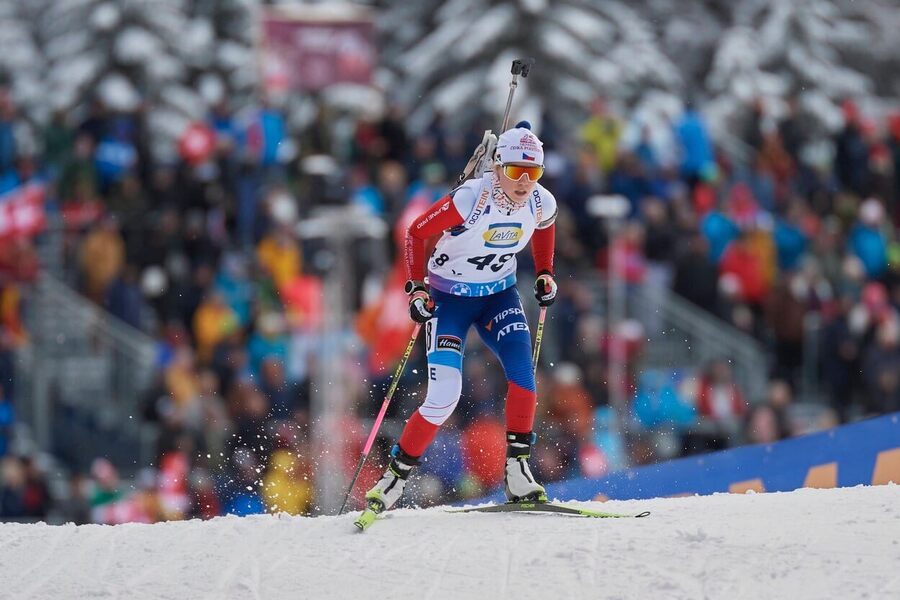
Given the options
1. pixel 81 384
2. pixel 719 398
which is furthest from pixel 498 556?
pixel 81 384

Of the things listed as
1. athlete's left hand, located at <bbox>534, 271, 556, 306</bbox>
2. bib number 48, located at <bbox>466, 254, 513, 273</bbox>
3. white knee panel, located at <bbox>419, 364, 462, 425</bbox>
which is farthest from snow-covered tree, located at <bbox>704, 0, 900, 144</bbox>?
white knee panel, located at <bbox>419, 364, 462, 425</bbox>

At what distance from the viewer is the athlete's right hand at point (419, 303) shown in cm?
820

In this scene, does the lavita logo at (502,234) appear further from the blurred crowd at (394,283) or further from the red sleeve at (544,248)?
the blurred crowd at (394,283)

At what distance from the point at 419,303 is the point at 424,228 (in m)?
0.45

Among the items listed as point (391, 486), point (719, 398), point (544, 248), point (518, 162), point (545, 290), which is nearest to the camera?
point (518, 162)

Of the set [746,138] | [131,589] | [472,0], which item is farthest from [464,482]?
[472,0]

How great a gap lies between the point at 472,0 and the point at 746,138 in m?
4.81

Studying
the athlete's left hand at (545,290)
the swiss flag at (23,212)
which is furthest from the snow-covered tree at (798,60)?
the athlete's left hand at (545,290)

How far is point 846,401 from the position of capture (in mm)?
13984

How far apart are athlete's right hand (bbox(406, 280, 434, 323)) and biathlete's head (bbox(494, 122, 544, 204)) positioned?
65cm

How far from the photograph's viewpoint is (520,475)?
27.9 ft

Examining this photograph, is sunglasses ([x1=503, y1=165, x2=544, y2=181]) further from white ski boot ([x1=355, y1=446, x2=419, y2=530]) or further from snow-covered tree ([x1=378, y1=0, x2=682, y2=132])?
snow-covered tree ([x1=378, y1=0, x2=682, y2=132])

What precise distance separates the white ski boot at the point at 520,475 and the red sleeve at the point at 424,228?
987 millimetres

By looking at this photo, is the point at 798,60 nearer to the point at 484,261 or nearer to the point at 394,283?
the point at 394,283
